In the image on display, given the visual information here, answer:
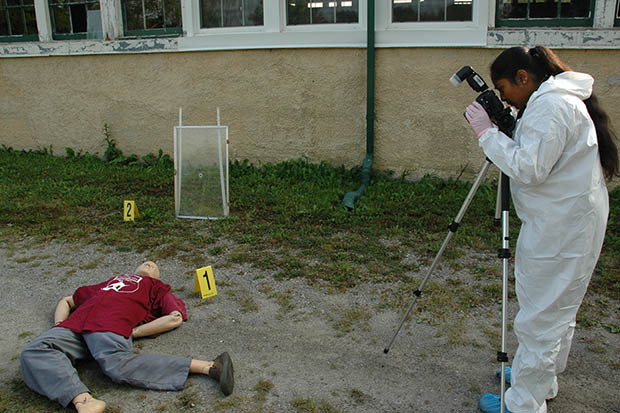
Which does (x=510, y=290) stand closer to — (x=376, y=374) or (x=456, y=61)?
(x=376, y=374)

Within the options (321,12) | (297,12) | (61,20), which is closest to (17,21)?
(61,20)

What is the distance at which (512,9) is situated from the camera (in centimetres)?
668

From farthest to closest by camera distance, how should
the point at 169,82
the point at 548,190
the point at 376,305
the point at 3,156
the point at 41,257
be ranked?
the point at 3,156, the point at 169,82, the point at 41,257, the point at 376,305, the point at 548,190

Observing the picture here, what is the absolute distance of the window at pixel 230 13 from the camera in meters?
7.66

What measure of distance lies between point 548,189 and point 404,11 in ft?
16.7

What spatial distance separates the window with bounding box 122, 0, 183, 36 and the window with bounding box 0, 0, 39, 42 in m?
1.87

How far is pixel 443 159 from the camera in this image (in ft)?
23.4

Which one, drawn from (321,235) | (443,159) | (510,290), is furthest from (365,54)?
(510,290)

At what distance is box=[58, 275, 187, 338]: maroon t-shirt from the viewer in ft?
11.1

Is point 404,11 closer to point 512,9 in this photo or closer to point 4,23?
point 512,9

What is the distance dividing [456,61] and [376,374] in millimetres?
4663

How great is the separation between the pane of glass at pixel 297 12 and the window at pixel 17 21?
4.54m

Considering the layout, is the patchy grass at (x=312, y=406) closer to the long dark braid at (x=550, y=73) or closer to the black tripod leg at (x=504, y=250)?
the black tripod leg at (x=504, y=250)

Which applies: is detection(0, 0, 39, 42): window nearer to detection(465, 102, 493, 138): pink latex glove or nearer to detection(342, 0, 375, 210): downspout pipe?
detection(342, 0, 375, 210): downspout pipe
